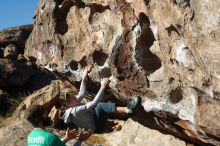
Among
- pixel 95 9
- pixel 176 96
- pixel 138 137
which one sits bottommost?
pixel 138 137

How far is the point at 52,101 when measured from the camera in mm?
15078

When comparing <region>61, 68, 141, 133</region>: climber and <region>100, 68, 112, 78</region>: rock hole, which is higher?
<region>100, 68, 112, 78</region>: rock hole

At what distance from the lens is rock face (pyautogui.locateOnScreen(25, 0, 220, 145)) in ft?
22.7

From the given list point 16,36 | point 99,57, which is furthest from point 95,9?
point 16,36

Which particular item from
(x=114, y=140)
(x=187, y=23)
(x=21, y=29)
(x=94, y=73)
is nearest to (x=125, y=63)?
(x=94, y=73)

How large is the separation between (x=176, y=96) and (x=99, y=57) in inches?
80.8

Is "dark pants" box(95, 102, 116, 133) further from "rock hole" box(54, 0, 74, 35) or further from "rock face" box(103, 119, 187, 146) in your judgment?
"rock hole" box(54, 0, 74, 35)

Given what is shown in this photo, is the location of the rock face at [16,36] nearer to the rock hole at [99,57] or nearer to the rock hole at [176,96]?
the rock hole at [99,57]

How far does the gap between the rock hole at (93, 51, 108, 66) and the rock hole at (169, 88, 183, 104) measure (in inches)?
69.4

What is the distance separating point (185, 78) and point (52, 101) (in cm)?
801

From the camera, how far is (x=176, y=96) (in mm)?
8492

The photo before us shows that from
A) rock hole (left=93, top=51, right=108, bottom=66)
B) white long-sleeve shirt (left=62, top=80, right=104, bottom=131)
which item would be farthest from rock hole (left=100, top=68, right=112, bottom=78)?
white long-sleeve shirt (left=62, top=80, right=104, bottom=131)

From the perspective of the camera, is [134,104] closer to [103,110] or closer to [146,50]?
[103,110]

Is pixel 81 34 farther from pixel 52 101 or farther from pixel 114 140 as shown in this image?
pixel 52 101
